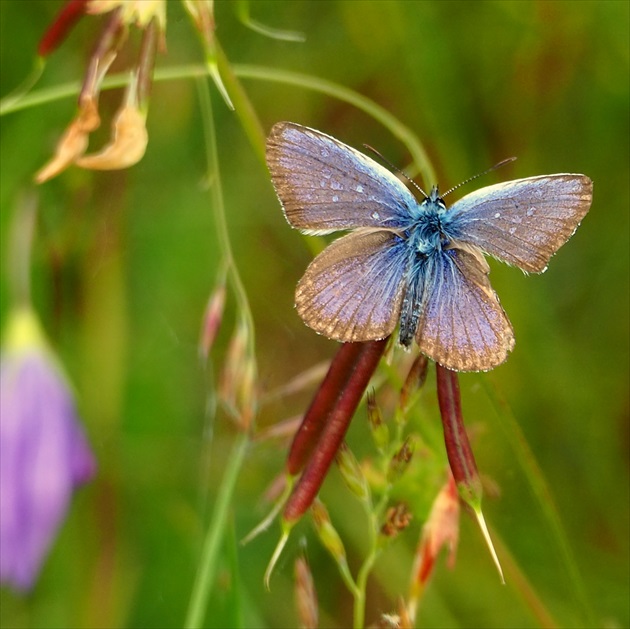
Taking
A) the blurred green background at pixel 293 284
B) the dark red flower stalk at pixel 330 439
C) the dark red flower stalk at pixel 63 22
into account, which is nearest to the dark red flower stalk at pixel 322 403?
the dark red flower stalk at pixel 330 439

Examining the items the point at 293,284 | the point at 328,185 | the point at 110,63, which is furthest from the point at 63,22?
the point at 293,284

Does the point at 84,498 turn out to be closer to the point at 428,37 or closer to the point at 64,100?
the point at 64,100

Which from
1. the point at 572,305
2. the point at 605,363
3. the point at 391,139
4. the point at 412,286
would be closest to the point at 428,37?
the point at 391,139

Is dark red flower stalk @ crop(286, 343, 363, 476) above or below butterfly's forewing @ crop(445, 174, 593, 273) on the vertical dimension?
below

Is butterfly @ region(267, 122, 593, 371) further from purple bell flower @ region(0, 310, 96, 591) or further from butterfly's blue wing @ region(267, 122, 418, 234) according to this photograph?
purple bell flower @ region(0, 310, 96, 591)

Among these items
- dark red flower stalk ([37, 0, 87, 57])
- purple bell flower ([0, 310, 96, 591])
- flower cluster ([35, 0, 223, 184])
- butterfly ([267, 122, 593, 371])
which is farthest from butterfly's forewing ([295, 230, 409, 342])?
purple bell flower ([0, 310, 96, 591])

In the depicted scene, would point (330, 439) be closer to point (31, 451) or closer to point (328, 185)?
point (328, 185)

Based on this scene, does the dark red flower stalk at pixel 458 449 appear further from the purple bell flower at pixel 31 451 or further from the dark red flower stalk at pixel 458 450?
the purple bell flower at pixel 31 451
